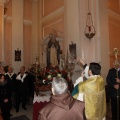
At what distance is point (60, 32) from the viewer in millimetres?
8867

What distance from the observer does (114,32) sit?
28.6 ft

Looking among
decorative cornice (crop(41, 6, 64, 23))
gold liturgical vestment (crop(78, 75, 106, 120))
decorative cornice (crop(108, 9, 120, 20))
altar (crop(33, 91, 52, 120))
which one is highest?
decorative cornice (crop(41, 6, 64, 23))

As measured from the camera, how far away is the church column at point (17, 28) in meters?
10.1

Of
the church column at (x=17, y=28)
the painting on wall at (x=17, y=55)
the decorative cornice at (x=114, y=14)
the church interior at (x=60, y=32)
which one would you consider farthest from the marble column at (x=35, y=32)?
the decorative cornice at (x=114, y=14)

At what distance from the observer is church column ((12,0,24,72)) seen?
10.1 meters

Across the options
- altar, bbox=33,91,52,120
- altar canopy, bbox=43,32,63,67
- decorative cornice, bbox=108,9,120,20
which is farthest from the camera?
altar canopy, bbox=43,32,63,67

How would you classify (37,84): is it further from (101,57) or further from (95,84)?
(101,57)

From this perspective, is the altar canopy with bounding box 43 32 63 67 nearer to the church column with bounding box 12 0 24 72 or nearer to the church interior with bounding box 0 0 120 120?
the church interior with bounding box 0 0 120 120

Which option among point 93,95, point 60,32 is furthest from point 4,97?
point 60,32

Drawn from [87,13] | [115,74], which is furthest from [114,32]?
[115,74]

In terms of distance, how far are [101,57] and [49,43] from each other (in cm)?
338

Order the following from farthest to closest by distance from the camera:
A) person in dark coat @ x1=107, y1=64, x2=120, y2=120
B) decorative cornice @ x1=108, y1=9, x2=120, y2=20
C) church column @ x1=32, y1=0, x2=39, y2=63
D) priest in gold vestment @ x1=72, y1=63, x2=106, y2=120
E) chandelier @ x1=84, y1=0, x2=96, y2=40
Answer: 1. church column @ x1=32, y1=0, x2=39, y2=63
2. decorative cornice @ x1=108, y1=9, x2=120, y2=20
3. chandelier @ x1=84, y1=0, x2=96, y2=40
4. person in dark coat @ x1=107, y1=64, x2=120, y2=120
5. priest in gold vestment @ x1=72, y1=63, x2=106, y2=120

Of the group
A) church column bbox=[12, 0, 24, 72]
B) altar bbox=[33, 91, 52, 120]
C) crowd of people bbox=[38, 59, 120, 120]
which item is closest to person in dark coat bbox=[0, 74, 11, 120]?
altar bbox=[33, 91, 52, 120]

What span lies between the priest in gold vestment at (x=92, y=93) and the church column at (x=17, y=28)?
7.57 metres
